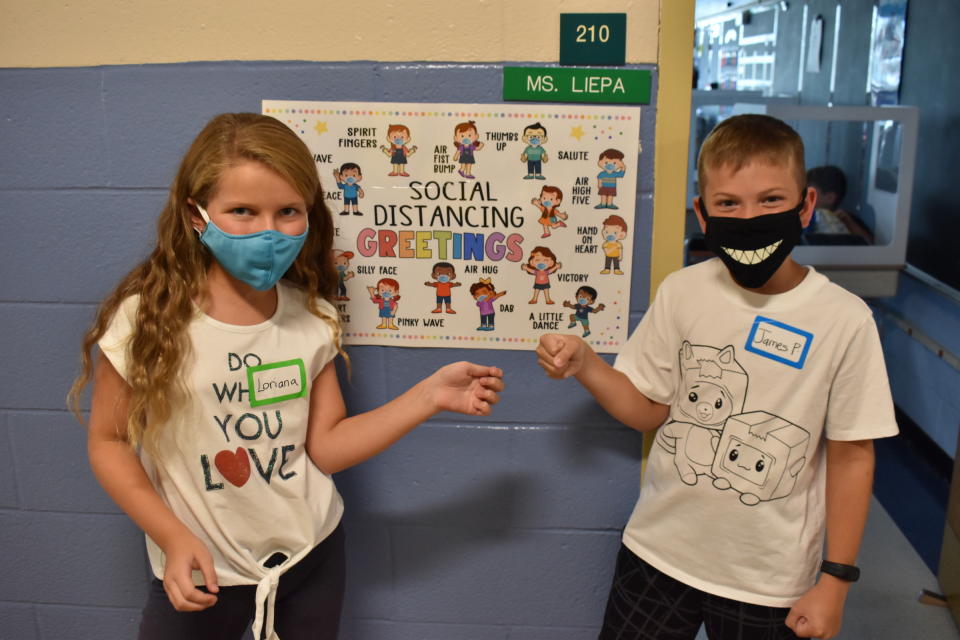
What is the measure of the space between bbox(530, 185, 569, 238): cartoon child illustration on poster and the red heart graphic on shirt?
664 mm

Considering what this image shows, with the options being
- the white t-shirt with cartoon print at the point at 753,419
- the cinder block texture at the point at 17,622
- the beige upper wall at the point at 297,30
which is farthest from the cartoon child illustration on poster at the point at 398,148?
the cinder block texture at the point at 17,622

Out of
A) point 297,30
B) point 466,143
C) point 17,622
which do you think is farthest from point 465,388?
point 17,622

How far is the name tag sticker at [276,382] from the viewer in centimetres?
128

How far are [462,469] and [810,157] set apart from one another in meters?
4.89

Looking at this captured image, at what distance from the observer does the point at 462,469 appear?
164cm

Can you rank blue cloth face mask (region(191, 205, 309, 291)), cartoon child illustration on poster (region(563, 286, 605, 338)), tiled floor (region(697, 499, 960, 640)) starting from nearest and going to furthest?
blue cloth face mask (region(191, 205, 309, 291)), cartoon child illustration on poster (region(563, 286, 605, 338)), tiled floor (region(697, 499, 960, 640))

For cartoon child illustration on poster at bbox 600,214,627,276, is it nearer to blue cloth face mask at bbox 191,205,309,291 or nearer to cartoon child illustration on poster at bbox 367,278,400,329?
cartoon child illustration on poster at bbox 367,278,400,329

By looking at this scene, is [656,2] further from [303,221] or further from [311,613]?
[311,613]

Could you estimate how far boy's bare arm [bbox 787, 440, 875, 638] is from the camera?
Answer: 1.25 m

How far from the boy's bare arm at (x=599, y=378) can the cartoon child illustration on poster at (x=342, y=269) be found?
0.42m

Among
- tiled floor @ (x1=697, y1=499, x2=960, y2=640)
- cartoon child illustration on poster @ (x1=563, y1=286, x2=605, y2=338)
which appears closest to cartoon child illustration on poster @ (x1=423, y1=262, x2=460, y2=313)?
cartoon child illustration on poster @ (x1=563, y1=286, x2=605, y2=338)

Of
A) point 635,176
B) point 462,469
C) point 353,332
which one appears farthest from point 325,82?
point 462,469

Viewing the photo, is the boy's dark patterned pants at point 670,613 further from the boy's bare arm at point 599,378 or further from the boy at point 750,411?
the boy's bare arm at point 599,378

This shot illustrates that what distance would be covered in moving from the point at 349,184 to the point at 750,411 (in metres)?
0.82
